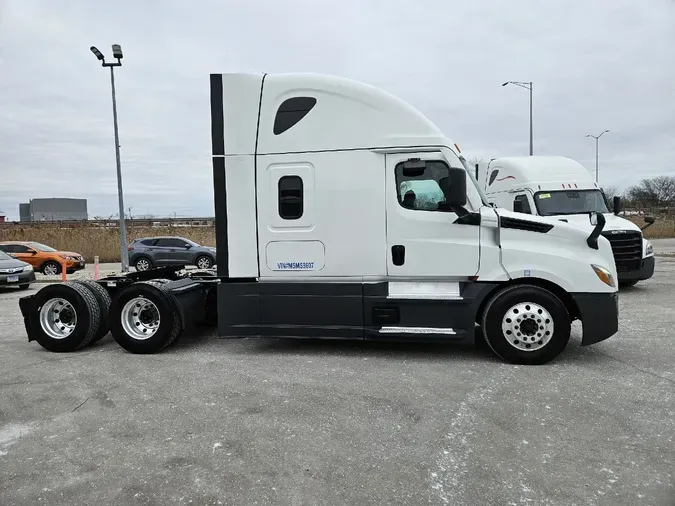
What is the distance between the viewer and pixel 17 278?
48.0ft

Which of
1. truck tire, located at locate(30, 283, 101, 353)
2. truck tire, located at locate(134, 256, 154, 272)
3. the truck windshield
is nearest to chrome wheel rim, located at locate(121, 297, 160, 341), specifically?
truck tire, located at locate(30, 283, 101, 353)

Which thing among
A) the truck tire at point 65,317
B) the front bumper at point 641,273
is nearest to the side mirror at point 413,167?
the truck tire at point 65,317

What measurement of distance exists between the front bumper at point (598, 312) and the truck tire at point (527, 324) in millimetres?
212

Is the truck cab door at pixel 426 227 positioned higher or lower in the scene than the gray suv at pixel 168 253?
higher

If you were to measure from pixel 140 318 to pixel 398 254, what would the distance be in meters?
3.61

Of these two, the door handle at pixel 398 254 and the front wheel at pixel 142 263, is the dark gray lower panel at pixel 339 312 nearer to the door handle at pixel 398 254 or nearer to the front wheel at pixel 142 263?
the door handle at pixel 398 254

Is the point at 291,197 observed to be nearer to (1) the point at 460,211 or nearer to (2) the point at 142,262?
(1) the point at 460,211

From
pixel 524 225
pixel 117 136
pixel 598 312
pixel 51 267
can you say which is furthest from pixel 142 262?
pixel 598 312

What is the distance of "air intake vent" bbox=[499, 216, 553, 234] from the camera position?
5.83 meters

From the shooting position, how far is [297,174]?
20.3ft

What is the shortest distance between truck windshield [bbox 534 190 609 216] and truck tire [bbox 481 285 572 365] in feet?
22.8

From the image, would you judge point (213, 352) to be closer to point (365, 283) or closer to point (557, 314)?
point (365, 283)

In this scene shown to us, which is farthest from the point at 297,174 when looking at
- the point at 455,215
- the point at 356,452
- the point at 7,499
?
the point at 7,499

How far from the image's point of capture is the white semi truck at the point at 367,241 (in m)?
5.80
